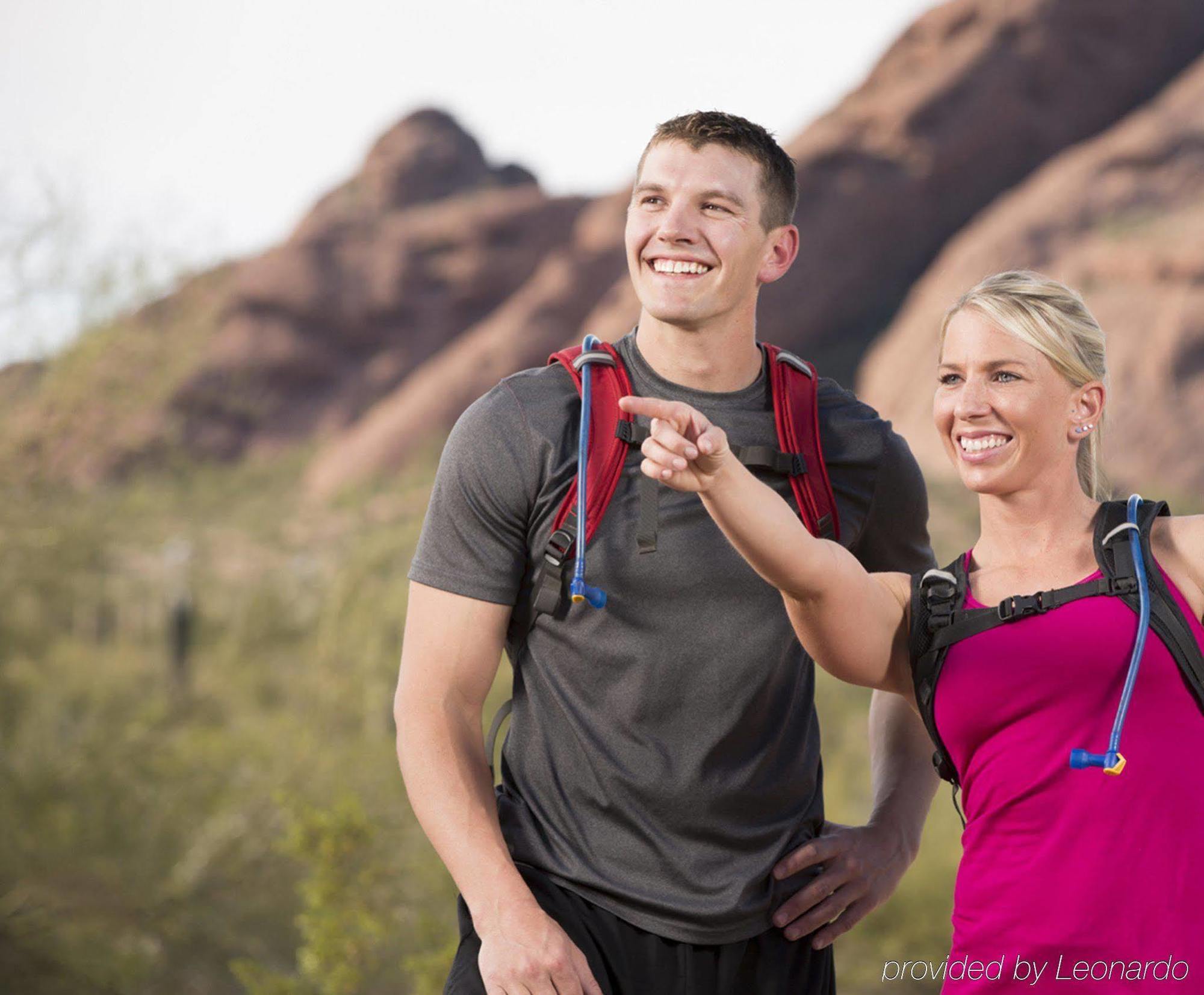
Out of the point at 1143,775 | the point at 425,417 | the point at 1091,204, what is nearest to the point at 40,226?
the point at 1143,775

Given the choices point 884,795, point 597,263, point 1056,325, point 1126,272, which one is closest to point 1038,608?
point 1056,325

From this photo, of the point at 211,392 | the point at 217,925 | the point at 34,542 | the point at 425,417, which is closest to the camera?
the point at 217,925

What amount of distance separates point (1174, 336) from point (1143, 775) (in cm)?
2461

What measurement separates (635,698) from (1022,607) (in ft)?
2.13

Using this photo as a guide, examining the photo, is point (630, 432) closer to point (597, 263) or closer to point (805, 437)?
point (805, 437)

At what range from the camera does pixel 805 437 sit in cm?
252

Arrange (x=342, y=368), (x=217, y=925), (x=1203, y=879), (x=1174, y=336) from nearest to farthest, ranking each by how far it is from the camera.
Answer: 1. (x=1203, y=879)
2. (x=217, y=925)
3. (x=1174, y=336)
4. (x=342, y=368)

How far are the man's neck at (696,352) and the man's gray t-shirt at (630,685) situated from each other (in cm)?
20

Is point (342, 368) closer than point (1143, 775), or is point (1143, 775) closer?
point (1143, 775)

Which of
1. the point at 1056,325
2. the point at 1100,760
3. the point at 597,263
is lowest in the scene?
the point at 1100,760

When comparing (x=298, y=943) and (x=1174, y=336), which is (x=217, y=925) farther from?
(x=1174, y=336)

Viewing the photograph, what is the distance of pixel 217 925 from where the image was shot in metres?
9.59

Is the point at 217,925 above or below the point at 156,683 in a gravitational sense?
below

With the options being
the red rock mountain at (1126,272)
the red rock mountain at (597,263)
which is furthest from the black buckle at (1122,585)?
the red rock mountain at (597,263)
